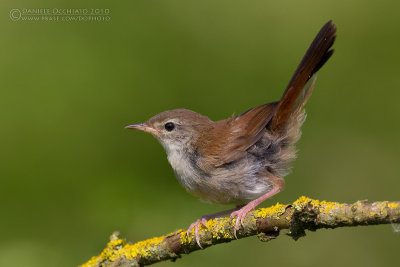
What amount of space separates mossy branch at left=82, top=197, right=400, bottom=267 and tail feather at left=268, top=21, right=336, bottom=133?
1.12 meters

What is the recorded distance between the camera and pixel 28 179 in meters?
4.29

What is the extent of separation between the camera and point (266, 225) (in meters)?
3.04

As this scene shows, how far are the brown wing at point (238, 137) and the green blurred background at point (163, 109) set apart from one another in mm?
549

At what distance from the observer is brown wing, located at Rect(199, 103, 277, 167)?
4.15 m

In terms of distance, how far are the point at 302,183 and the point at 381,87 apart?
1185mm

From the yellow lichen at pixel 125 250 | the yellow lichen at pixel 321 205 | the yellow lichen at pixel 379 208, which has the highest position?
the yellow lichen at pixel 125 250

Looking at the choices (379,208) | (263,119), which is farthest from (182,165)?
(379,208)

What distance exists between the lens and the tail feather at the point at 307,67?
3.85 meters

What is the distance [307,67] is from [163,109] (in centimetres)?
159

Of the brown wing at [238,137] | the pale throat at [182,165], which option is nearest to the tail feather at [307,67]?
the brown wing at [238,137]

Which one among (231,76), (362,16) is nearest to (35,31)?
(231,76)

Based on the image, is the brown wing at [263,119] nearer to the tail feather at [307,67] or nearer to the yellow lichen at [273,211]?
the tail feather at [307,67]

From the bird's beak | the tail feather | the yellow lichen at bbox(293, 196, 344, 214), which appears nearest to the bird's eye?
the bird's beak

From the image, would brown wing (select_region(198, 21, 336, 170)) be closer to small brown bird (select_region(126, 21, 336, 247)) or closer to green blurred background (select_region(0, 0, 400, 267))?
small brown bird (select_region(126, 21, 336, 247))
